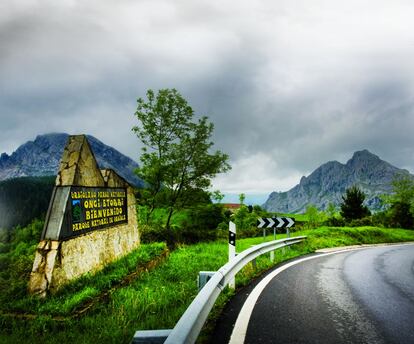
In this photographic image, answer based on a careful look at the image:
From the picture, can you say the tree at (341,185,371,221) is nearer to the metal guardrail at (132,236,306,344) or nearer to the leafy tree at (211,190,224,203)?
the leafy tree at (211,190,224,203)

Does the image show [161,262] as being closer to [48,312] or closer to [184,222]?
[48,312]

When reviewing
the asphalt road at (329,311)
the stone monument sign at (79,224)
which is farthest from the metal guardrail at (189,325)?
the stone monument sign at (79,224)

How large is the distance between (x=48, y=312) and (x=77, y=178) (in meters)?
2.73

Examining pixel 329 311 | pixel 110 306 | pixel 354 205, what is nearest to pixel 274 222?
pixel 329 311

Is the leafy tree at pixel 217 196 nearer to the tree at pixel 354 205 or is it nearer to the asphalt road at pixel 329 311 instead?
the asphalt road at pixel 329 311

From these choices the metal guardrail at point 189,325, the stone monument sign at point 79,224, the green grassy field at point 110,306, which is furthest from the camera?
the stone monument sign at point 79,224

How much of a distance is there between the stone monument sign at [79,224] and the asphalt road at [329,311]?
3.09 metres

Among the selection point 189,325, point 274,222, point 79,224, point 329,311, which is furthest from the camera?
point 274,222

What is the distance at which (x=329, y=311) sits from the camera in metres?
4.97

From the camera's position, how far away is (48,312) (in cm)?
488

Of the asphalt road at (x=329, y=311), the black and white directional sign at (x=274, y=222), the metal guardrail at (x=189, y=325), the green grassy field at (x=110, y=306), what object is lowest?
the asphalt road at (x=329, y=311)

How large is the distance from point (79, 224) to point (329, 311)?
481 cm

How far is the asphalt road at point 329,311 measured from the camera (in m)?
3.93

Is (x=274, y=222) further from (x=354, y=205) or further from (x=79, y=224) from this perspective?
(x=354, y=205)
